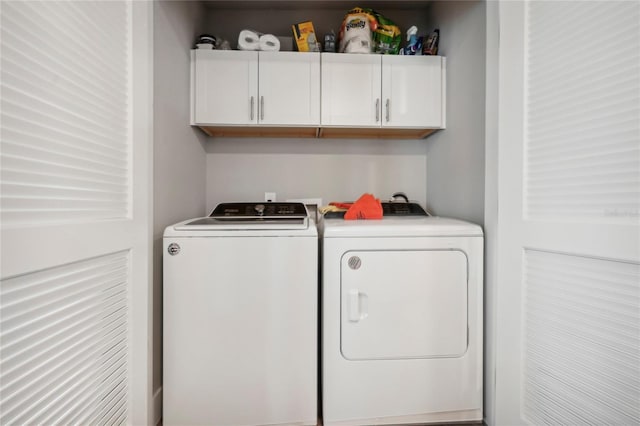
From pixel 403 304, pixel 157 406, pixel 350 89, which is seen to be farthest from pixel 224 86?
pixel 157 406

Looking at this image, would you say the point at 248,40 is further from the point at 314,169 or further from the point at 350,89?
the point at 314,169

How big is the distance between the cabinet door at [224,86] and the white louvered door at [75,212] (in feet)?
1.82

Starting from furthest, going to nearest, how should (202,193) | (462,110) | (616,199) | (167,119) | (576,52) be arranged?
1. (202,193)
2. (462,110)
3. (167,119)
4. (576,52)
5. (616,199)

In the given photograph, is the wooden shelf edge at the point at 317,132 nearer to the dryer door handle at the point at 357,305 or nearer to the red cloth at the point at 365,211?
the red cloth at the point at 365,211

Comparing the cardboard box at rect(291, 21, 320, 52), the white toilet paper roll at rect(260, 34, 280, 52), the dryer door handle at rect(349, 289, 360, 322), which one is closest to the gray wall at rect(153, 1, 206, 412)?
the white toilet paper roll at rect(260, 34, 280, 52)

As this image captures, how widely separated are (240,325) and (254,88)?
1380 mm

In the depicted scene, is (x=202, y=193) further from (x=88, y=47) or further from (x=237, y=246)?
(x=88, y=47)

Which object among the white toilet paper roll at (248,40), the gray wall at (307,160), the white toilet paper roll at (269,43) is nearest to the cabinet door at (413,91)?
the gray wall at (307,160)

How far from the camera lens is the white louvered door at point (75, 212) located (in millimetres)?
698

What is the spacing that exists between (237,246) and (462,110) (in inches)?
57.4

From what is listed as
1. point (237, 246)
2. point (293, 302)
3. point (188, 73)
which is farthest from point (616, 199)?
point (188, 73)

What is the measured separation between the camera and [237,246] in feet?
4.23

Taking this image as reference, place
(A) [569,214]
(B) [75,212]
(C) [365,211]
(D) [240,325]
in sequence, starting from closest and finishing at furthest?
(B) [75,212] < (A) [569,214] < (D) [240,325] < (C) [365,211]

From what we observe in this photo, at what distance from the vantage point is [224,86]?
178cm
